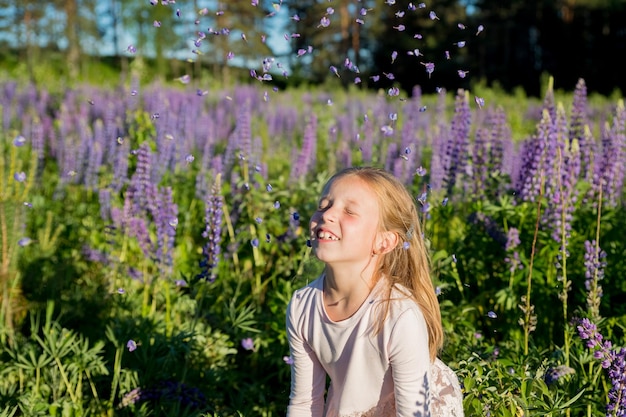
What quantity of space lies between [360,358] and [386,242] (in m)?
0.40

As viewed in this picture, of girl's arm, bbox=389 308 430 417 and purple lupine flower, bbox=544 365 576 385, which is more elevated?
girl's arm, bbox=389 308 430 417

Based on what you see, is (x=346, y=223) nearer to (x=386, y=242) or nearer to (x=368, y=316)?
(x=386, y=242)

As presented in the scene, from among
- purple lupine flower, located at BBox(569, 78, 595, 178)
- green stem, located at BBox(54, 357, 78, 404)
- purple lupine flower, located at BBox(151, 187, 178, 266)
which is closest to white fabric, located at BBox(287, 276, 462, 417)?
green stem, located at BBox(54, 357, 78, 404)

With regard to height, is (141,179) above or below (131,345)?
above

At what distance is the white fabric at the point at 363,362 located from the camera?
6.89ft

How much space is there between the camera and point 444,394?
2.19 metres

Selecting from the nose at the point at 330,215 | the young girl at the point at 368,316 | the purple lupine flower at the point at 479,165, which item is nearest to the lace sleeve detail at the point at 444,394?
the young girl at the point at 368,316

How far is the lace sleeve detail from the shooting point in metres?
2.14

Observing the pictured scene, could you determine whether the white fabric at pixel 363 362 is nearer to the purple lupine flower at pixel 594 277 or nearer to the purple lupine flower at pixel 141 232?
the purple lupine flower at pixel 594 277

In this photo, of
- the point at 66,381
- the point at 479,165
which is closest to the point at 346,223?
the point at 66,381

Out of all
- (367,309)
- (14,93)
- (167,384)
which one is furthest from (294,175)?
(14,93)

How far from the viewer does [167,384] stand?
9.49ft

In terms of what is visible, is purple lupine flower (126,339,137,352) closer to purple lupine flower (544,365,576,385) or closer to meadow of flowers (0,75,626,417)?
meadow of flowers (0,75,626,417)

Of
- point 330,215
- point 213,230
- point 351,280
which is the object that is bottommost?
point 351,280
